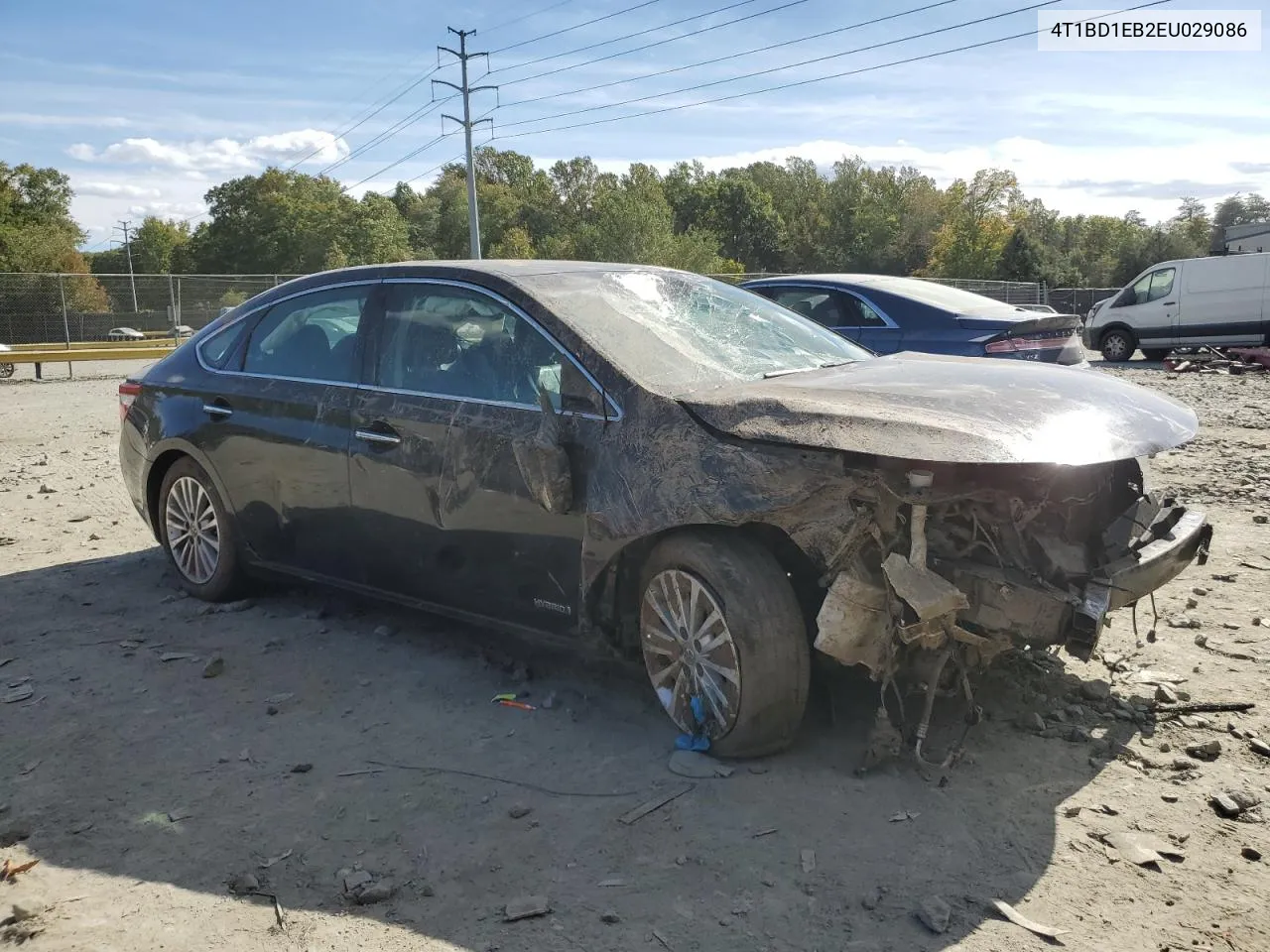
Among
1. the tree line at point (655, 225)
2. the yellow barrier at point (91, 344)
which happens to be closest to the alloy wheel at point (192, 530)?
the yellow barrier at point (91, 344)

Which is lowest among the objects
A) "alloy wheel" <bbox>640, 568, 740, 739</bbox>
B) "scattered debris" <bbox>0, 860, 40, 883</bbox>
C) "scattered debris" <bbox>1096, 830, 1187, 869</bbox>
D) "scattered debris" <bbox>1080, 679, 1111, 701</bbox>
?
"scattered debris" <bbox>1096, 830, 1187, 869</bbox>

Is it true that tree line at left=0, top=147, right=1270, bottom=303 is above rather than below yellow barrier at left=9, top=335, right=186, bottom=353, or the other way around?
above

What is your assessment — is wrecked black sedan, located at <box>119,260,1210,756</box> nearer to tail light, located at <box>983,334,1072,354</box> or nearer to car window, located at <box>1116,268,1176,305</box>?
tail light, located at <box>983,334,1072,354</box>

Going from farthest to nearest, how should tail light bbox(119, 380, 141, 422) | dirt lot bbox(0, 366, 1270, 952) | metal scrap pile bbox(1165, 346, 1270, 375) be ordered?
metal scrap pile bbox(1165, 346, 1270, 375), tail light bbox(119, 380, 141, 422), dirt lot bbox(0, 366, 1270, 952)

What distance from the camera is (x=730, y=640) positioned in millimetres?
3359

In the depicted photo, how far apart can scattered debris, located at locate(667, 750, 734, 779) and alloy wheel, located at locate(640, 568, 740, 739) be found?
8 centimetres

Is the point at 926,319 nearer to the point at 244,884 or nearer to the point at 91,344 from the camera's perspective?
the point at 244,884

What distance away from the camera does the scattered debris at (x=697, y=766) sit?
11.2ft

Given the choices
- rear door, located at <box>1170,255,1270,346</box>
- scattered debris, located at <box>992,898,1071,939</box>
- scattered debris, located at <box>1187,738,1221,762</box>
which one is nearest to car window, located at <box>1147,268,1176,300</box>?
rear door, located at <box>1170,255,1270,346</box>

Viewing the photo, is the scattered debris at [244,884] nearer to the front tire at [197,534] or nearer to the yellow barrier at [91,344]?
the front tire at [197,534]

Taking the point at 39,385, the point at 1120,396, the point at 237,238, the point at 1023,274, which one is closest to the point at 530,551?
the point at 1120,396

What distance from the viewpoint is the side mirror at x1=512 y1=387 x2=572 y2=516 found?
12.0 feet

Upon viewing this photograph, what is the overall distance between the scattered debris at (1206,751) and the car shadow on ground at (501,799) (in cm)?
25

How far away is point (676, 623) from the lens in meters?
3.54
